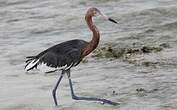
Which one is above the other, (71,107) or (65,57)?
(65,57)

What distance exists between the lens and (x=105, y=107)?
10148 mm

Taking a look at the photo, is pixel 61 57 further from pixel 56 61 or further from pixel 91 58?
pixel 91 58

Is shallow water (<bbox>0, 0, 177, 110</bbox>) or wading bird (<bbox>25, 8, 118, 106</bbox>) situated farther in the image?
shallow water (<bbox>0, 0, 177, 110</bbox>)

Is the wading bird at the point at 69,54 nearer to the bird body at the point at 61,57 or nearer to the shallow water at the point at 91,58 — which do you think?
the bird body at the point at 61,57

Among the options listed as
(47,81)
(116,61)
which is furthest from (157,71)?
(47,81)

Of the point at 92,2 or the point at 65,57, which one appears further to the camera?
the point at 92,2

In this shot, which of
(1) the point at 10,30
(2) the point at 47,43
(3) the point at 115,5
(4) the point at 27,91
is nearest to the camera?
(4) the point at 27,91

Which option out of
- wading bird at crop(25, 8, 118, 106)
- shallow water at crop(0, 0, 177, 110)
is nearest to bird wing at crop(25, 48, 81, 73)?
wading bird at crop(25, 8, 118, 106)

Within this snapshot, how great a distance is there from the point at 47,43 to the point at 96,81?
3962 millimetres

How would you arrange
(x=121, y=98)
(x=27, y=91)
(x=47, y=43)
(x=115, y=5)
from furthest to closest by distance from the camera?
(x=115, y=5) → (x=47, y=43) → (x=27, y=91) → (x=121, y=98)

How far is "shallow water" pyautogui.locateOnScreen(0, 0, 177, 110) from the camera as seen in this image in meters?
10.6

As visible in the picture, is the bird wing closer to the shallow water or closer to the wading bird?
the wading bird

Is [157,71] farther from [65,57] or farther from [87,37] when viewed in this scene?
[87,37]

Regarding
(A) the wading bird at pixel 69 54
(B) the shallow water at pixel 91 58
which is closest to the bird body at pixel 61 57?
(A) the wading bird at pixel 69 54
